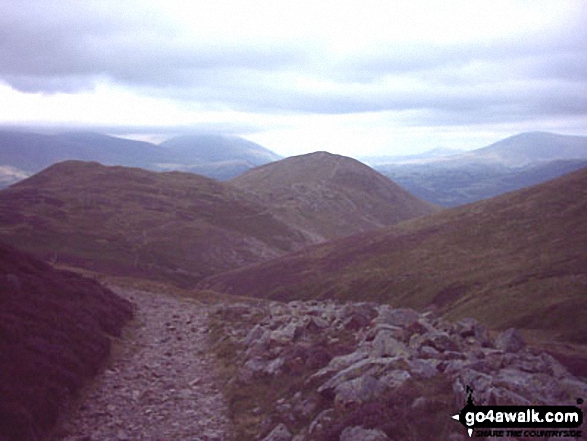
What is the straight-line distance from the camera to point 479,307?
2383 inches

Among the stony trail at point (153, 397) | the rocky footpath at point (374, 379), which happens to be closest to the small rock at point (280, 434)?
the rocky footpath at point (374, 379)

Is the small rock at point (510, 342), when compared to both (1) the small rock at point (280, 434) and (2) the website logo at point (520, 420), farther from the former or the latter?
(1) the small rock at point (280, 434)

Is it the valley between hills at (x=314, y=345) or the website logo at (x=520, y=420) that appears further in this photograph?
the valley between hills at (x=314, y=345)

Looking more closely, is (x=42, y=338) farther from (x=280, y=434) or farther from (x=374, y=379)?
(x=374, y=379)

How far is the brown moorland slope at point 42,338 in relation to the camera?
1870 centimetres

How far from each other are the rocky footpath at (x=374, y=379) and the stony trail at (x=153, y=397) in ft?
4.12

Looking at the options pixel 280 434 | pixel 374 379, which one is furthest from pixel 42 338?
pixel 374 379

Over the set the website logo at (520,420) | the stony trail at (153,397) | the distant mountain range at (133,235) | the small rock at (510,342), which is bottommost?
the distant mountain range at (133,235)

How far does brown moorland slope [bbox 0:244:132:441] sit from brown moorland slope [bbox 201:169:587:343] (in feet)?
136

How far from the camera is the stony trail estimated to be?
19469 millimetres

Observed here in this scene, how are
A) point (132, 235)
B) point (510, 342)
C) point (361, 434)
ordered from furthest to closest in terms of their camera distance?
point (132, 235)
point (510, 342)
point (361, 434)

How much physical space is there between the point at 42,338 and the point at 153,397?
22.3 ft

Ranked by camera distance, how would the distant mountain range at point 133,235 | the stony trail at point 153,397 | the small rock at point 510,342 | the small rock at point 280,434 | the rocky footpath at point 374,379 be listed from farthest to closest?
the distant mountain range at point 133,235
the small rock at point 510,342
the stony trail at point 153,397
the small rock at point 280,434
the rocky footpath at point 374,379

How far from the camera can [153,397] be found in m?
23.6
